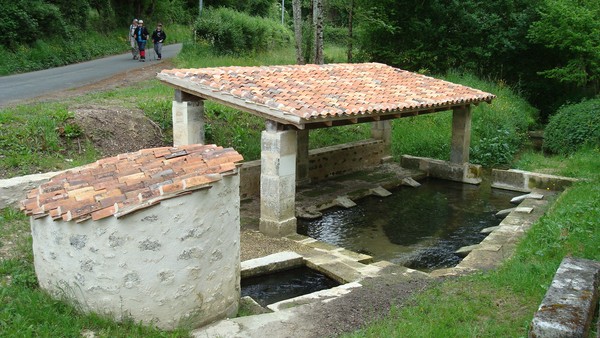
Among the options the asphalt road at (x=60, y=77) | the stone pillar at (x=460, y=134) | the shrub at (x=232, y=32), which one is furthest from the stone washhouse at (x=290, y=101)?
the shrub at (x=232, y=32)

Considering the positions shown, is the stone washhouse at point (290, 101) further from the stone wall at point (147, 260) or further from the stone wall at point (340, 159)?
the stone wall at point (147, 260)

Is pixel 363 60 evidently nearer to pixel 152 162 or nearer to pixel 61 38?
pixel 61 38

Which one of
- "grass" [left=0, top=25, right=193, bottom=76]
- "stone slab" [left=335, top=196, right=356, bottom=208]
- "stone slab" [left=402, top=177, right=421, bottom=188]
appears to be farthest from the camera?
"grass" [left=0, top=25, right=193, bottom=76]

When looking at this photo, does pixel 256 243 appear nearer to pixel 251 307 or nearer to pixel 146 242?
pixel 251 307

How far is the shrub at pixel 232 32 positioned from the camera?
23391 mm

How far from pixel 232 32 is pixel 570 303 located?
20650 mm

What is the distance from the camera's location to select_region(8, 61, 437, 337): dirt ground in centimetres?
588

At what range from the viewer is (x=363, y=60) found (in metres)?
26.5

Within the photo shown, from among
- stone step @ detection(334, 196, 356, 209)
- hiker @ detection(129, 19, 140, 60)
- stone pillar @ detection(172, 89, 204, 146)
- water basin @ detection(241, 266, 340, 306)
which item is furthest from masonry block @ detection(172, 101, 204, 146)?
hiker @ detection(129, 19, 140, 60)

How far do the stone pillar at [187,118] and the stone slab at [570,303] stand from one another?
25.5ft

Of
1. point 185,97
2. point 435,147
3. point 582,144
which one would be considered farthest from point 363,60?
point 185,97

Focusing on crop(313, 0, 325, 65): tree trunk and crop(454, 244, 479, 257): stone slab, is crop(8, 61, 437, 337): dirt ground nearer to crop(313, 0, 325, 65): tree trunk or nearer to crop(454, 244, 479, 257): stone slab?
crop(454, 244, 479, 257): stone slab

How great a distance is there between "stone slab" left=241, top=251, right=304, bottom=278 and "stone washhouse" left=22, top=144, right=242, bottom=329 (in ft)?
7.28

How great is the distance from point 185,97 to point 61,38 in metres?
16.1
